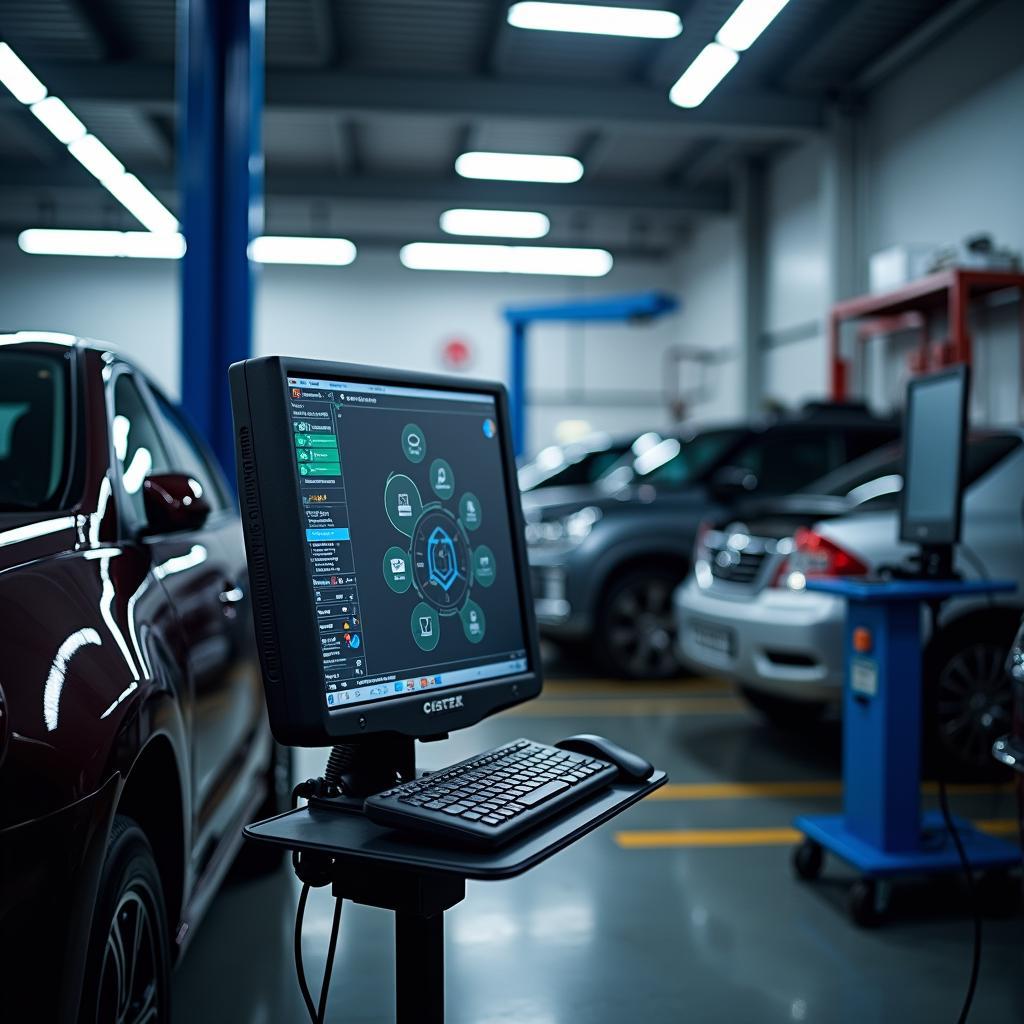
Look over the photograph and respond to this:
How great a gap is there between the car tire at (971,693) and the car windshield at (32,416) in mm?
3164

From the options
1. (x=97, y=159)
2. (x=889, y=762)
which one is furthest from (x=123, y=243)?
(x=889, y=762)

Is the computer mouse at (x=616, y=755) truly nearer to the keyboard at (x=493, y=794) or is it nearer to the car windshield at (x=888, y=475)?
the keyboard at (x=493, y=794)

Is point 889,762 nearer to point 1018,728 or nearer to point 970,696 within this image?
point 1018,728

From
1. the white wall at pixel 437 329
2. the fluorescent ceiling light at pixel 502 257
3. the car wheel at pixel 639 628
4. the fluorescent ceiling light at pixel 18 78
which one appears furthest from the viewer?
the white wall at pixel 437 329

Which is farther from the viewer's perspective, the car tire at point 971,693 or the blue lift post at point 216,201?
the blue lift post at point 216,201

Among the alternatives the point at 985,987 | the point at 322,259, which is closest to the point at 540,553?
the point at 985,987

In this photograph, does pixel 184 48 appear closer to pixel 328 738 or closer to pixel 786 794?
pixel 786 794

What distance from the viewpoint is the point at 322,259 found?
14633 millimetres

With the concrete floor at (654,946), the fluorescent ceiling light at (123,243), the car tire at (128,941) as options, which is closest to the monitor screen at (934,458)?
the concrete floor at (654,946)

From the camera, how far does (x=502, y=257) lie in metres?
14.8

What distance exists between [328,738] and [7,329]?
1525mm

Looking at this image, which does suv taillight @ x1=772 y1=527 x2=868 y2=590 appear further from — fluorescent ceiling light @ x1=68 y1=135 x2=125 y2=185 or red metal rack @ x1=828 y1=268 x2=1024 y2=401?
fluorescent ceiling light @ x1=68 y1=135 x2=125 y2=185

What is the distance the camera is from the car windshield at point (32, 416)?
2.24 metres

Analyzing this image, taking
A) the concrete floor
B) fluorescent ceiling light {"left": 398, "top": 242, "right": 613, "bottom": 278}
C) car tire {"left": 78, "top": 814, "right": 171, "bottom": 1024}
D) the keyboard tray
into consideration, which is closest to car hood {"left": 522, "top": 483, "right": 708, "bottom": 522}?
the concrete floor
